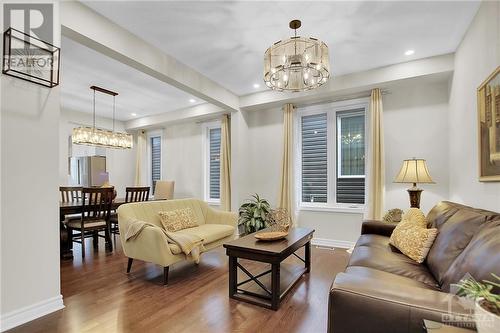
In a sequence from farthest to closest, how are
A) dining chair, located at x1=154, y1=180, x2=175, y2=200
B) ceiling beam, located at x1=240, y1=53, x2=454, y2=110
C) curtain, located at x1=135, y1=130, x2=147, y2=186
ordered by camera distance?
curtain, located at x1=135, y1=130, x2=147, y2=186 → dining chair, located at x1=154, y1=180, x2=175, y2=200 → ceiling beam, located at x1=240, y1=53, x2=454, y2=110

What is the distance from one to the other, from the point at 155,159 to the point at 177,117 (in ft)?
5.65

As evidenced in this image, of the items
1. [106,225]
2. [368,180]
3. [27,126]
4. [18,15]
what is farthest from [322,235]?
[18,15]

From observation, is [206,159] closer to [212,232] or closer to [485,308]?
[212,232]

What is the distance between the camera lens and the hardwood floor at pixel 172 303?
2.06 m

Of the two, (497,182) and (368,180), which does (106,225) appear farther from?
(497,182)

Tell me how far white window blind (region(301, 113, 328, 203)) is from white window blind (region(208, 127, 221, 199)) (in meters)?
2.15

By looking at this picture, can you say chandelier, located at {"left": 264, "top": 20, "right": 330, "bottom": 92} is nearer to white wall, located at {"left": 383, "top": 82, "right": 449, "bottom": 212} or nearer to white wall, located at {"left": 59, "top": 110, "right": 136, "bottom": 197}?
white wall, located at {"left": 383, "top": 82, "right": 449, "bottom": 212}

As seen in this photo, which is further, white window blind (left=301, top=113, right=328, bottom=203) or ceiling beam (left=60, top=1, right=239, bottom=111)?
white window blind (left=301, top=113, right=328, bottom=203)

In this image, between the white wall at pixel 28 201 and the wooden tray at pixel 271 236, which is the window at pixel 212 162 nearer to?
the wooden tray at pixel 271 236

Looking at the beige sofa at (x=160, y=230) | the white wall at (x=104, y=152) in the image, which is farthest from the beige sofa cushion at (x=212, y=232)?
the white wall at (x=104, y=152)

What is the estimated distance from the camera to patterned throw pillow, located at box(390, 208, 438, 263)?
2219 mm

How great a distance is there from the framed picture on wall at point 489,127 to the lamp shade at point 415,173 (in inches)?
32.2

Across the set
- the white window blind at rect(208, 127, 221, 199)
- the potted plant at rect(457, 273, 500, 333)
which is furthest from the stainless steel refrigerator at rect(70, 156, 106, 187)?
the potted plant at rect(457, 273, 500, 333)

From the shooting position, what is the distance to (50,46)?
230cm
